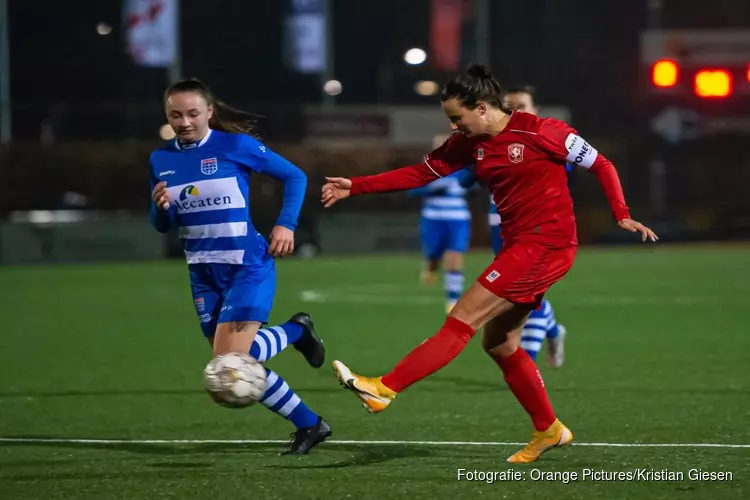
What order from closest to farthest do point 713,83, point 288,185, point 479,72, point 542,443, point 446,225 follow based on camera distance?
point 479,72 → point 542,443 → point 288,185 → point 446,225 → point 713,83

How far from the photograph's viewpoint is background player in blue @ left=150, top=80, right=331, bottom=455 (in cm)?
667

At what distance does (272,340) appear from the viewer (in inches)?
275

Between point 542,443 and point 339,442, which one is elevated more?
point 542,443

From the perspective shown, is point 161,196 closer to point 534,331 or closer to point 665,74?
point 534,331

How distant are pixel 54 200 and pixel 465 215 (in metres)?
18.7

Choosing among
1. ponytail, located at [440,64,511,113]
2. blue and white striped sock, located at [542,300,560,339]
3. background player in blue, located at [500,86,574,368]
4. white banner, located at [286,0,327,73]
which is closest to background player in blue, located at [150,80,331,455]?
ponytail, located at [440,64,511,113]

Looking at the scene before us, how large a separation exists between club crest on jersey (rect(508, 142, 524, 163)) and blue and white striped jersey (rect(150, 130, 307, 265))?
3.65 feet

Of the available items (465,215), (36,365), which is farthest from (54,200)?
(36,365)

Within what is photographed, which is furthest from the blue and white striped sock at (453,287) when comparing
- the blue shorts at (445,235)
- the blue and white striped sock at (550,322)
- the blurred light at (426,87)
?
the blurred light at (426,87)

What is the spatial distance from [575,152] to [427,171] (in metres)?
0.73

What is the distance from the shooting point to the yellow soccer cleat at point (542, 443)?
6.54m

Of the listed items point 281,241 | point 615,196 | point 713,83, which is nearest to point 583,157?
point 615,196

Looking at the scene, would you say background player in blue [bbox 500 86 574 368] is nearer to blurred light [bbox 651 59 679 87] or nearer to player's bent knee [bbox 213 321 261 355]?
player's bent knee [bbox 213 321 261 355]

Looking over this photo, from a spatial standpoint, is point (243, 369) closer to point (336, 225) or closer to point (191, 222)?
point (191, 222)
